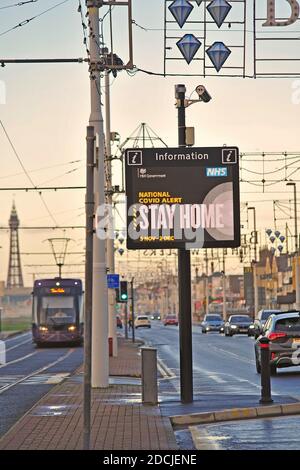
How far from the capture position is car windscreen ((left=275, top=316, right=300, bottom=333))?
30.5 meters

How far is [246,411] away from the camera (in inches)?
731

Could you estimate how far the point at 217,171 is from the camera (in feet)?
67.5

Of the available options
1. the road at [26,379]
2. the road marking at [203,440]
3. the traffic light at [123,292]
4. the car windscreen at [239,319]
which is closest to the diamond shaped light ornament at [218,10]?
the road marking at [203,440]

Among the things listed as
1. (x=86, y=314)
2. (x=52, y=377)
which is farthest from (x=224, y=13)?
(x=52, y=377)

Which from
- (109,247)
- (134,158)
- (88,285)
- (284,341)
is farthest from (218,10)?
(109,247)

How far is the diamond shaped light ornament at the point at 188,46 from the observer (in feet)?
67.5

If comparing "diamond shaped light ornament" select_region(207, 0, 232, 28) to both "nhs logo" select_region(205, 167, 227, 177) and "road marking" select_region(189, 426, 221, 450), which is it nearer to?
"nhs logo" select_region(205, 167, 227, 177)

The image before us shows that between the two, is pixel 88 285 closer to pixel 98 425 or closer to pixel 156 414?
pixel 98 425

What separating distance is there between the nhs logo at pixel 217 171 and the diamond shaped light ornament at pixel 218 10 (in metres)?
2.64

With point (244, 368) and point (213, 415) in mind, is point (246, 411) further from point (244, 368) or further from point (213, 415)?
point (244, 368)

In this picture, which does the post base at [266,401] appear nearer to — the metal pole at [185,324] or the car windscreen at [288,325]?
the metal pole at [185,324]

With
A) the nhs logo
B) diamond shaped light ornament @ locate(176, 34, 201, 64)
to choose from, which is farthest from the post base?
diamond shaped light ornament @ locate(176, 34, 201, 64)

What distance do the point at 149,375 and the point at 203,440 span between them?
→ 15.7ft
